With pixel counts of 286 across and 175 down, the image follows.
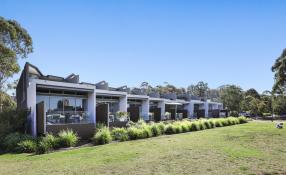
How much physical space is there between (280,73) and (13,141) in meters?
33.1

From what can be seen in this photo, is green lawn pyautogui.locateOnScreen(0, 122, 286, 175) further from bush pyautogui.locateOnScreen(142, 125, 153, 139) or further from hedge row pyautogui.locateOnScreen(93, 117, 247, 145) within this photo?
bush pyautogui.locateOnScreen(142, 125, 153, 139)

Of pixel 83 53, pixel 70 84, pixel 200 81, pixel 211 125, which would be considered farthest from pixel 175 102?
pixel 200 81

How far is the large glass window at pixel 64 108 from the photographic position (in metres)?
18.4

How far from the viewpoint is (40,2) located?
15.1 metres

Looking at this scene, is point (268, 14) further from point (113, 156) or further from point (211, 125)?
point (211, 125)

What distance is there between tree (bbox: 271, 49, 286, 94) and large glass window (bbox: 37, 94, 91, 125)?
26.1 metres

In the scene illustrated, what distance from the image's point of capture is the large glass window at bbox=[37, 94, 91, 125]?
18417mm

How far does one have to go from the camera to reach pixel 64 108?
72.2ft

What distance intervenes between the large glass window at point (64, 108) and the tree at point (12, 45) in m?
5.75

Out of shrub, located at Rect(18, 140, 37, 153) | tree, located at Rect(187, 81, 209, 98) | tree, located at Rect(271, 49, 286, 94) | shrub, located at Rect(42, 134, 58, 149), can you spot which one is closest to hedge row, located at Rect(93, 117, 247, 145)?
shrub, located at Rect(42, 134, 58, 149)

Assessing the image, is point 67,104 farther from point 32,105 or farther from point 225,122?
point 225,122

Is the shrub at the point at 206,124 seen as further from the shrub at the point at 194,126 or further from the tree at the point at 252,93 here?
the tree at the point at 252,93

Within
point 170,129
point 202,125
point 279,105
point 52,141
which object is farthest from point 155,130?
point 279,105

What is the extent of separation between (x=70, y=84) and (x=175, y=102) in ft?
76.6
